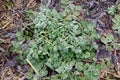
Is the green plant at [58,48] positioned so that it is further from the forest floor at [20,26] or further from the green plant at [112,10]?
the green plant at [112,10]

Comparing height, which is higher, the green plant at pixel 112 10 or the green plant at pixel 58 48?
the green plant at pixel 112 10

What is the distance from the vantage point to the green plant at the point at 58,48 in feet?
6.89

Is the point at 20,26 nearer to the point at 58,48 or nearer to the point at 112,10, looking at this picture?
the point at 58,48

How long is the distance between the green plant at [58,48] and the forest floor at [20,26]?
83 millimetres

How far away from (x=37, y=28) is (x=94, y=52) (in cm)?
52

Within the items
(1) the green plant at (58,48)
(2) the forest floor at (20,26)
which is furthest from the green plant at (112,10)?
(1) the green plant at (58,48)

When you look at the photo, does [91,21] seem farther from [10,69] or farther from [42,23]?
[10,69]

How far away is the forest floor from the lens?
2180mm

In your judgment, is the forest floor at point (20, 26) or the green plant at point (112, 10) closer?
the forest floor at point (20, 26)

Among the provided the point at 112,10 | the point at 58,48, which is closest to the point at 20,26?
the point at 58,48

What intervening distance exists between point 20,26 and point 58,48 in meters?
0.45

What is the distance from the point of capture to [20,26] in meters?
2.36

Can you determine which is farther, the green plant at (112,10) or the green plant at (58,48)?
the green plant at (112,10)

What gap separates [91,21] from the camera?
2.37 meters
